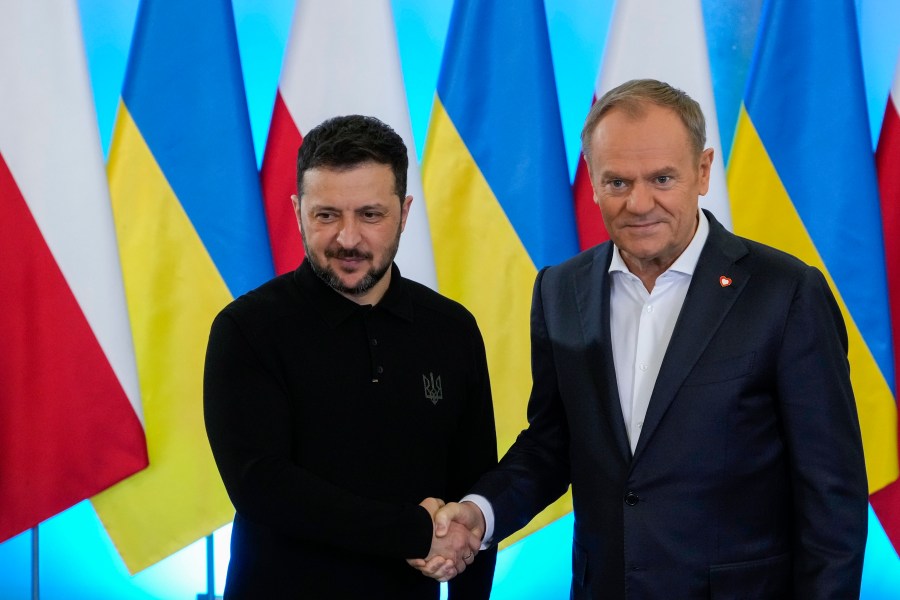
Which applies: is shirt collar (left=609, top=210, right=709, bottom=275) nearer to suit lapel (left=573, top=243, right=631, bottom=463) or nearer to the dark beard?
suit lapel (left=573, top=243, right=631, bottom=463)

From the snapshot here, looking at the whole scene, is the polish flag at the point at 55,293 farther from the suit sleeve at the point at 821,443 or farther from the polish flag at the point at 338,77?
the suit sleeve at the point at 821,443

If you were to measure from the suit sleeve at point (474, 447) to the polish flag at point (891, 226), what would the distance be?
1646 mm

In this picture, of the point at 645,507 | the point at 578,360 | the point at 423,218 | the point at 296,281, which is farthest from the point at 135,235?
the point at 645,507

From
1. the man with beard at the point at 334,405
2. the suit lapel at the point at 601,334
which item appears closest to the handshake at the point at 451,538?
the man with beard at the point at 334,405

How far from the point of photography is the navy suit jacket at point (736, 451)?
158 cm

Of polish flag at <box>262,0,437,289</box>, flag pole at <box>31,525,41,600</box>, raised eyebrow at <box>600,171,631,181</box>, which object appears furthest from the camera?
flag pole at <box>31,525,41,600</box>

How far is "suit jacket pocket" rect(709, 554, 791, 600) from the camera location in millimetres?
1620

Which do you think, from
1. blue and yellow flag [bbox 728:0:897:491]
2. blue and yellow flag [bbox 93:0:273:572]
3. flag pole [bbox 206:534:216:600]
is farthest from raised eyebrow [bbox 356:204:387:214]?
flag pole [bbox 206:534:216:600]

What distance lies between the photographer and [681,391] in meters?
1.62

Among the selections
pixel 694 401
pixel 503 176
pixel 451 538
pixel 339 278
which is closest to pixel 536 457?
pixel 451 538

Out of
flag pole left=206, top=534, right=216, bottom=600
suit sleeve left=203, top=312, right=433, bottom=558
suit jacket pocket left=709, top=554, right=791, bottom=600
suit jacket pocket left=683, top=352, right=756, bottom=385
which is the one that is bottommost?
flag pole left=206, top=534, right=216, bottom=600

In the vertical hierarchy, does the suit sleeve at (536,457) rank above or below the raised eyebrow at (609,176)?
below

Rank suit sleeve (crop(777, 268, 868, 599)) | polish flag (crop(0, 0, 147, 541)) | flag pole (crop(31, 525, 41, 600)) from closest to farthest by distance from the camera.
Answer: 1. suit sleeve (crop(777, 268, 868, 599))
2. polish flag (crop(0, 0, 147, 541))
3. flag pole (crop(31, 525, 41, 600))

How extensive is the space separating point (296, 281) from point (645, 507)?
Answer: 78 centimetres
